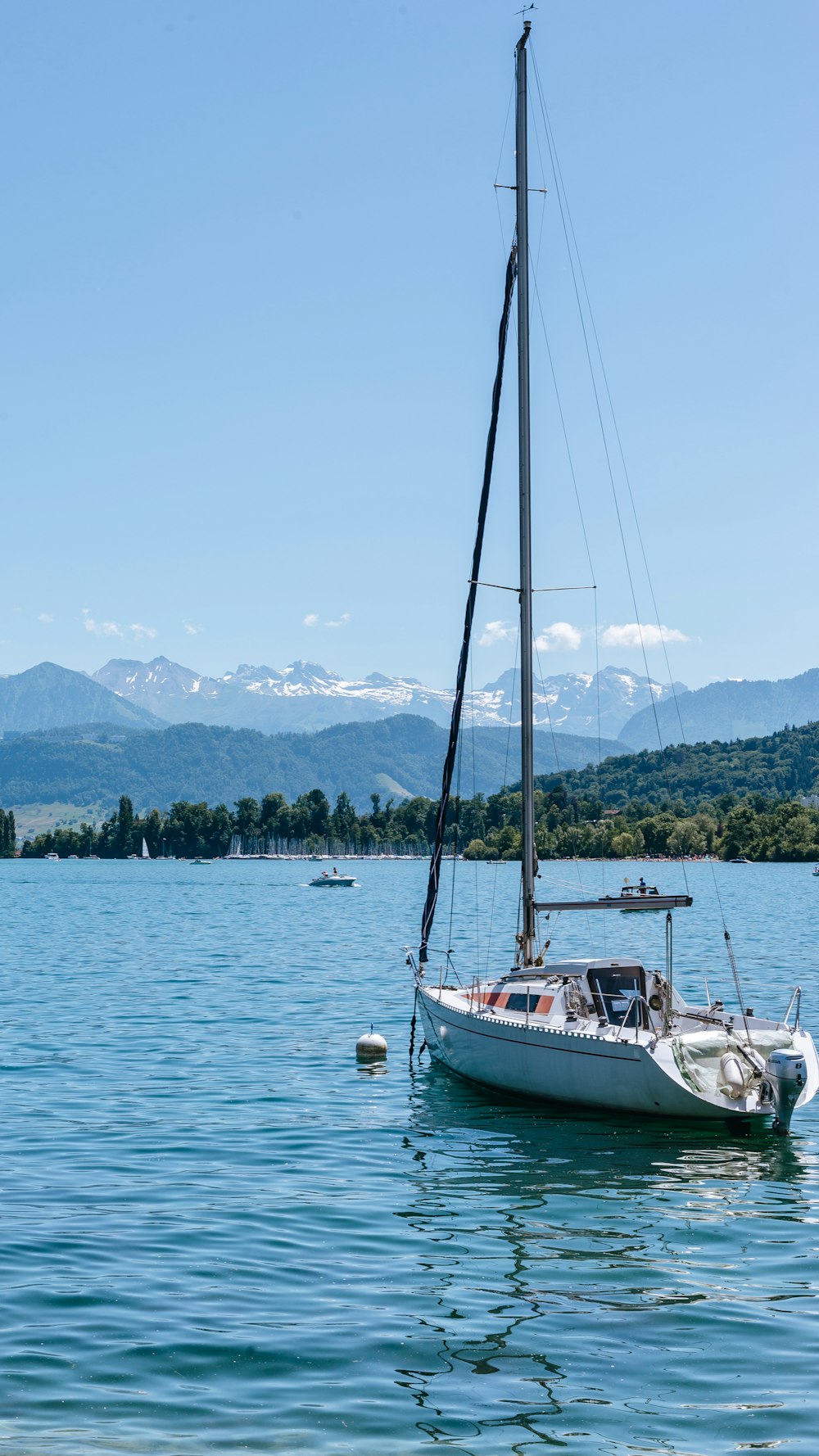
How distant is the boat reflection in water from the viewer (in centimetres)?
1309

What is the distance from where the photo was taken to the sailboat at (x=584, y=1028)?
966 inches

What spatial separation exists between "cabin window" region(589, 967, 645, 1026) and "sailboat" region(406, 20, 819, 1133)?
2cm

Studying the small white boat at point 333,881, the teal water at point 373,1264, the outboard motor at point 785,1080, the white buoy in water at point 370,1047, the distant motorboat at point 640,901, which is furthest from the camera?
the small white boat at point 333,881

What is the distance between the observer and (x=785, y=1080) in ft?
79.2

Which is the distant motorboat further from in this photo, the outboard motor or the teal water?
the teal water

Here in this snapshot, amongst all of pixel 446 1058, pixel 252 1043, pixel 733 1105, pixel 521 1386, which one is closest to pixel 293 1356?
pixel 521 1386

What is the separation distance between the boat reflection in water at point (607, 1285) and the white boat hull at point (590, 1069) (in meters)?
0.68

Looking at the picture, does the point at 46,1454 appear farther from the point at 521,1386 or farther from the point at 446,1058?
the point at 446,1058

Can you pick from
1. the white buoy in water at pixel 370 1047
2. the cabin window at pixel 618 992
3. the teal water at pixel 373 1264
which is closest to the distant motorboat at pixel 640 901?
the cabin window at pixel 618 992

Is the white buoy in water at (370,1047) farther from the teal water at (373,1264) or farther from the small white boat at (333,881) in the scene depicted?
the small white boat at (333,881)

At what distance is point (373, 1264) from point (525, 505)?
18.2 metres

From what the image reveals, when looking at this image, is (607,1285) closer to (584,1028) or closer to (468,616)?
(584,1028)

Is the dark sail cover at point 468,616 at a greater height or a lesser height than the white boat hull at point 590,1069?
greater

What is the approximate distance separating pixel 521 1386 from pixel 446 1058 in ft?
60.6
